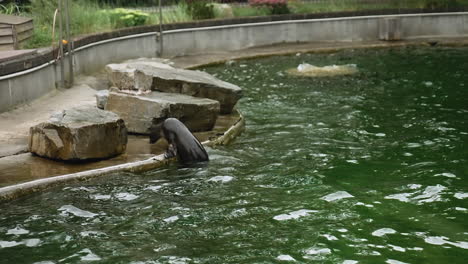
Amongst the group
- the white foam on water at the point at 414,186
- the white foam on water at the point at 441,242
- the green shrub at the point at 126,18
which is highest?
the green shrub at the point at 126,18

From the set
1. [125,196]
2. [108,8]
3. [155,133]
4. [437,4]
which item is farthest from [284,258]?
[437,4]

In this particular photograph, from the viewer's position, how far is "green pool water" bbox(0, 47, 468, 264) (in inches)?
310

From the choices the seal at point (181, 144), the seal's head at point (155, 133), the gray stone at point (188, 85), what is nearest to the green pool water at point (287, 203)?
the seal at point (181, 144)

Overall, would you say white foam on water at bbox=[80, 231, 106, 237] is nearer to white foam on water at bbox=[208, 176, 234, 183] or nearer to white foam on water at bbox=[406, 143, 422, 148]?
white foam on water at bbox=[208, 176, 234, 183]

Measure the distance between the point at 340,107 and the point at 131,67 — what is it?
458 cm

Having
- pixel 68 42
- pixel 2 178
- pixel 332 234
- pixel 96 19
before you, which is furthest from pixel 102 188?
pixel 96 19

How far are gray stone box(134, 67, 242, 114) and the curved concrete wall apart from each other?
5662 millimetres

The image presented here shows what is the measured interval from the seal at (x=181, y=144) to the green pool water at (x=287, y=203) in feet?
0.88

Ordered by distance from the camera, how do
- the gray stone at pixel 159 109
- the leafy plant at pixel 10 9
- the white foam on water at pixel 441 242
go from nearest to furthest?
1. the white foam on water at pixel 441 242
2. the gray stone at pixel 159 109
3. the leafy plant at pixel 10 9

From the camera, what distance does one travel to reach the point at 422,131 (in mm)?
13469

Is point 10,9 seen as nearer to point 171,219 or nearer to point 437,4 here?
point 171,219

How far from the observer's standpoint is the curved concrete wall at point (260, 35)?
21078 millimetres

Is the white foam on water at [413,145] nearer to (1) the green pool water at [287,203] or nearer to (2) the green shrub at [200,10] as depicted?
(1) the green pool water at [287,203]

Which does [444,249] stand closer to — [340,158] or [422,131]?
[340,158]
